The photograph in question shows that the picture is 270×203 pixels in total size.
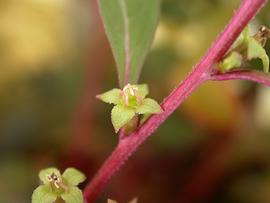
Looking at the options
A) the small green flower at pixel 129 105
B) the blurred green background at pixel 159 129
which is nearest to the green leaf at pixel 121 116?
the small green flower at pixel 129 105

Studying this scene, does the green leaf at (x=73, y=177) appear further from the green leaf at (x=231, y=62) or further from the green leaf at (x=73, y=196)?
the green leaf at (x=231, y=62)

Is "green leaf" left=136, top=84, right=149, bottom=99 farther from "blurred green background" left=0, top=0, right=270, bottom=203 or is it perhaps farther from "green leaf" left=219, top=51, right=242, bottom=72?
"blurred green background" left=0, top=0, right=270, bottom=203

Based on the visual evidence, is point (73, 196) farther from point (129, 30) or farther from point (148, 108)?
point (129, 30)

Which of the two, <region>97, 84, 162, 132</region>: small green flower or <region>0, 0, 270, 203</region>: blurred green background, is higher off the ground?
<region>0, 0, 270, 203</region>: blurred green background

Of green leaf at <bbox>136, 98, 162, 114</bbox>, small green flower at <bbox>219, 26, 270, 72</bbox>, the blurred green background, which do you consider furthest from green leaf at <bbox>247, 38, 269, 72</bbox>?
the blurred green background

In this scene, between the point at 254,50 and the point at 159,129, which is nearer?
the point at 254,50

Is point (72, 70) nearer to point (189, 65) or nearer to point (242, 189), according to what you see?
point (189, 65)

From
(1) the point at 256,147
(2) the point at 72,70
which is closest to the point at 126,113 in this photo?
(1) the point at 256,147

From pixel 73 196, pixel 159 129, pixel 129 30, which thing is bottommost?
pixel 73 196

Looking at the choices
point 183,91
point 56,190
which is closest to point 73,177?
point 56,190
